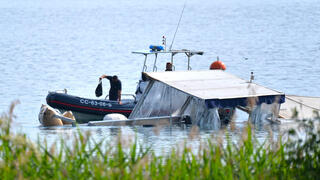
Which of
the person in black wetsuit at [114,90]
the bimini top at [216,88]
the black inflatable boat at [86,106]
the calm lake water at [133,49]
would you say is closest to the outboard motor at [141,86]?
the black inflatable boat at [86,106]

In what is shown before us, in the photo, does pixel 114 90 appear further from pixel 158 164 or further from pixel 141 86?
pixel 158 164

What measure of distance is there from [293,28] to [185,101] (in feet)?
216

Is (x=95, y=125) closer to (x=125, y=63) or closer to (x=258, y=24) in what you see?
(x=125, y=63)

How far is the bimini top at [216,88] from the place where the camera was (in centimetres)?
1964

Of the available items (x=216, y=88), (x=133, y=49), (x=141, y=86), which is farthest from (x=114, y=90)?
(x=133, y=49)

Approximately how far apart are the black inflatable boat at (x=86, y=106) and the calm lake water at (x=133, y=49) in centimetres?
100

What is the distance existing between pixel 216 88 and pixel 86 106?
17.5 feet

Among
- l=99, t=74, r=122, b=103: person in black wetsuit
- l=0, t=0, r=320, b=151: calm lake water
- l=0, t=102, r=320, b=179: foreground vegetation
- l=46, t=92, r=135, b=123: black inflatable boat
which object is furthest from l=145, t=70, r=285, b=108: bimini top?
l=0, t=102, r=320, b=179: foreground vegetation

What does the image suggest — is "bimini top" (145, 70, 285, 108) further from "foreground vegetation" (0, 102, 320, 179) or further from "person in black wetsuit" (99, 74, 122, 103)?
"foreground vegetation" (0, 102, 320, 179)

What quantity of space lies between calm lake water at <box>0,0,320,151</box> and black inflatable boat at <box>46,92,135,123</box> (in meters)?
1.00

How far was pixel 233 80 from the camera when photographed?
2158 cm

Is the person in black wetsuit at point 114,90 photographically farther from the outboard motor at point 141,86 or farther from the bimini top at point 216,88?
the bimini top at point 216,88

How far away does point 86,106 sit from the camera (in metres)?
24.5

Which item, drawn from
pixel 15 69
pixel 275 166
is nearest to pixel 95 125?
pixel 275 166
